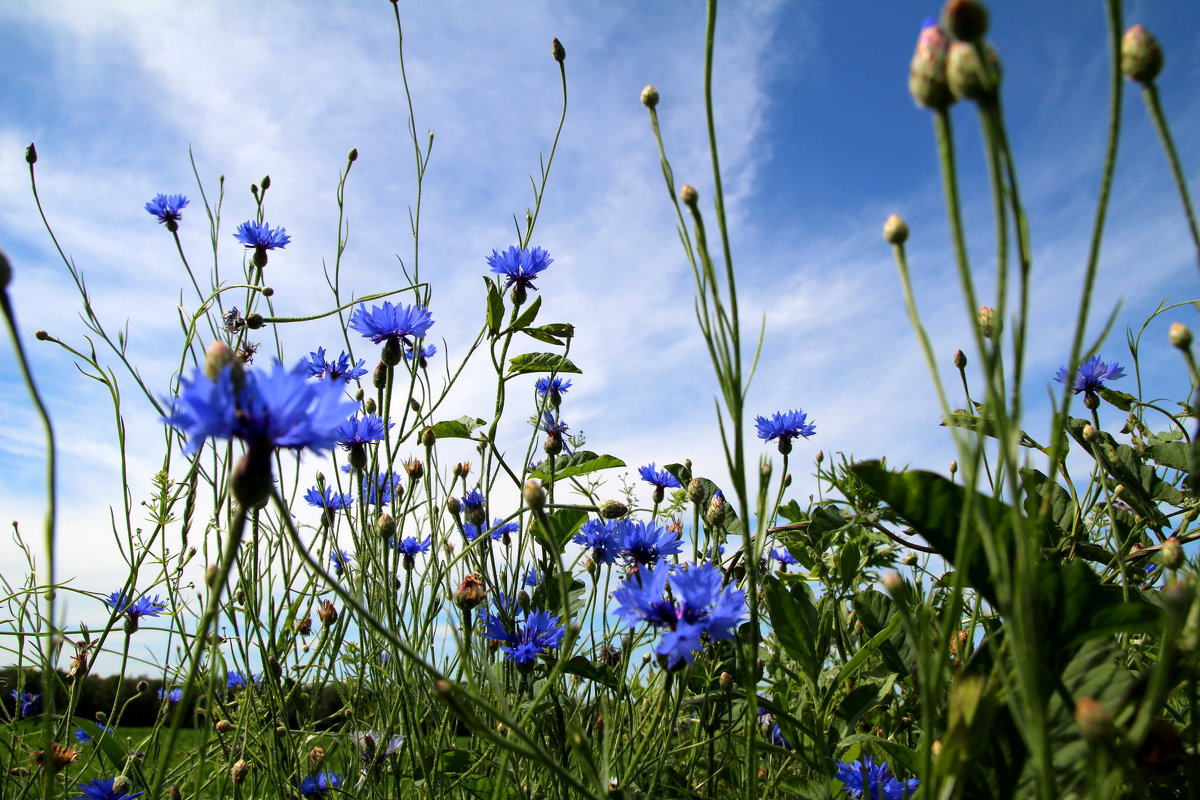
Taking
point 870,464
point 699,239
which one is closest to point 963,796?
point 870,464

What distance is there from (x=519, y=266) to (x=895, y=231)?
1.18 meters

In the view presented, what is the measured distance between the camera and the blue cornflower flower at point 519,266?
155cm

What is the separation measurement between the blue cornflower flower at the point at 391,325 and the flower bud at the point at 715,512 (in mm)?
606

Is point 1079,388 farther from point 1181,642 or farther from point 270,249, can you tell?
point 270,249

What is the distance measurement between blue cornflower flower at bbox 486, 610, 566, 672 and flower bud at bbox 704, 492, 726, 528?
0.31 meters

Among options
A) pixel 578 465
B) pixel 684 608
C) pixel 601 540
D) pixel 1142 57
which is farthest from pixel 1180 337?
pixel 578 465

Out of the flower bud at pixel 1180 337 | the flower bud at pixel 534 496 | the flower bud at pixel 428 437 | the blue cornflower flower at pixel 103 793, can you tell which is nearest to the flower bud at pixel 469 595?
the flower bud at pixel 534 496

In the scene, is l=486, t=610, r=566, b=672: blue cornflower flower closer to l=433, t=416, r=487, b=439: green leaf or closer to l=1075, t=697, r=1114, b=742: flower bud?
l=433, t=416, r=487, b=439: green leaf

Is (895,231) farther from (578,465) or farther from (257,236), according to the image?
(257,236)

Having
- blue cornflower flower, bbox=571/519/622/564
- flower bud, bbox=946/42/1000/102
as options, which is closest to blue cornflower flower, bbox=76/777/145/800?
blue cornflower flower, bbox=571/519/622/564

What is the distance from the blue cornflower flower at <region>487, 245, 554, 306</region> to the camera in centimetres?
155

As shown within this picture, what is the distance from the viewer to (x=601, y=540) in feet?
4.02

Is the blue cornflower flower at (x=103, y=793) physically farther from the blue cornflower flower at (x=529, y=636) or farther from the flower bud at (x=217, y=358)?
the flower bud at (x=217, y=358)

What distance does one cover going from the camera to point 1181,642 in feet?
1.65
